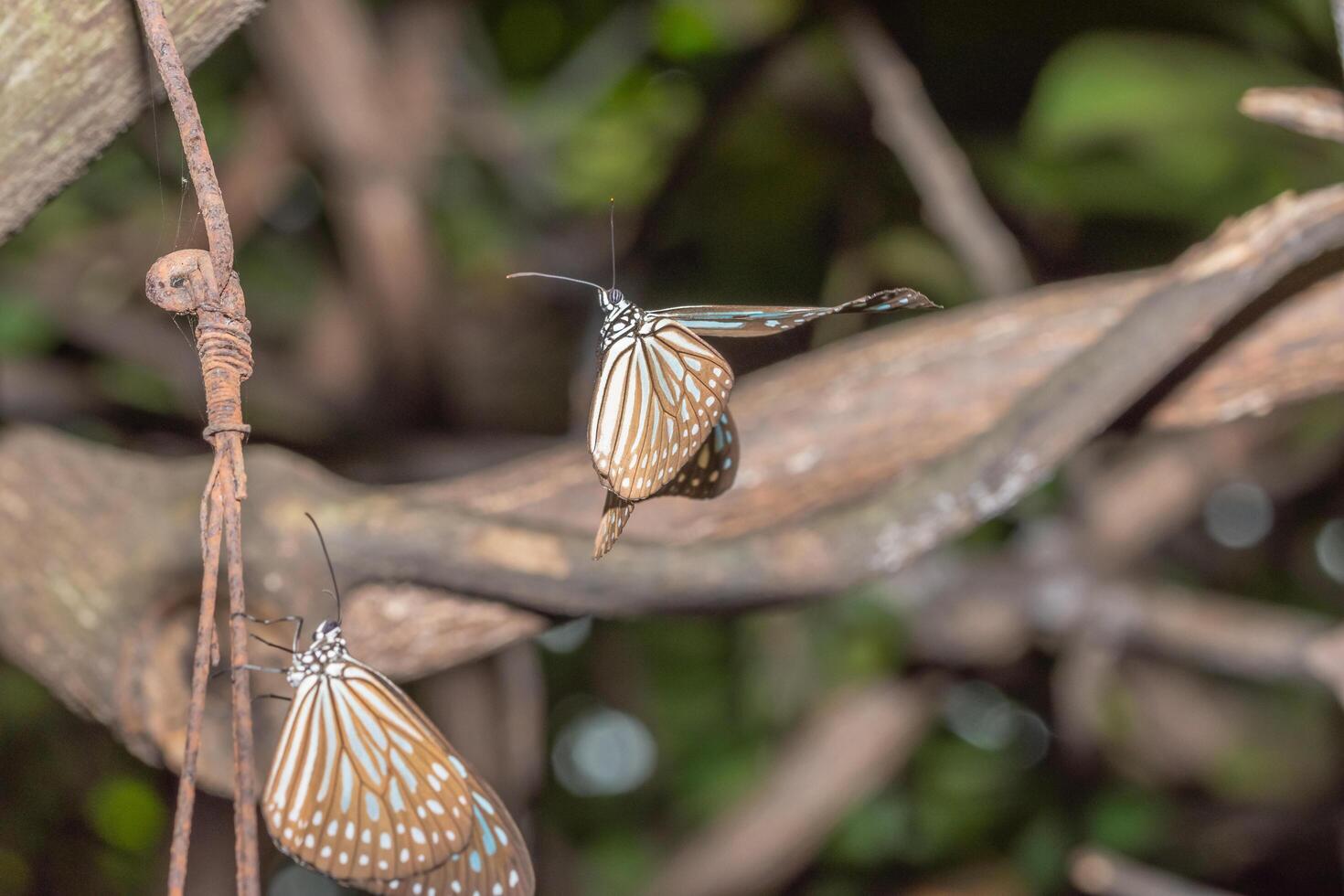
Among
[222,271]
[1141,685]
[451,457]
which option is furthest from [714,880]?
[222,271]

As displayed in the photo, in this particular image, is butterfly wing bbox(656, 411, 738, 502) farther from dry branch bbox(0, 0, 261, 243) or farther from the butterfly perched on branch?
dry branch bbox(0, 0, 261, 243)

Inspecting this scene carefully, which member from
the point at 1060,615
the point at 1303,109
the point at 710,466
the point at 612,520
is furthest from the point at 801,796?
the point at 612,520

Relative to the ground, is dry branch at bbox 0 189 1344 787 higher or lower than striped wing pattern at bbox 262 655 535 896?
higher

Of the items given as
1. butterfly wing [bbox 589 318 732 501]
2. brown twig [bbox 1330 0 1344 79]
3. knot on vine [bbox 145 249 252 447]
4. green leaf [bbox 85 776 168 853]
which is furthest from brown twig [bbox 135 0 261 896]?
green leaf [bbox 85 776 168 853]

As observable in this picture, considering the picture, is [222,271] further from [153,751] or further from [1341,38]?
[1341,38]

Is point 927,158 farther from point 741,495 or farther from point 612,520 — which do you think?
point 612,520

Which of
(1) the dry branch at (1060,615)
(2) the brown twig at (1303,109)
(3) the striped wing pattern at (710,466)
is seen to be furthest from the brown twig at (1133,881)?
(3) the striped wing pattern at (710,466)
